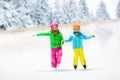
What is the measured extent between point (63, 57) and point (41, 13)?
8.9 inches

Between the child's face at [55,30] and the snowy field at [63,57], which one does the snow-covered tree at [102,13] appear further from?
the child's face at [55,30]

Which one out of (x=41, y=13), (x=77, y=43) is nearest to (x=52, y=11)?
(x=41, y=13)

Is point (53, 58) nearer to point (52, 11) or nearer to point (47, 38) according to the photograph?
point (47, 38)

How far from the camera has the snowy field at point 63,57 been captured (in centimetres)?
210

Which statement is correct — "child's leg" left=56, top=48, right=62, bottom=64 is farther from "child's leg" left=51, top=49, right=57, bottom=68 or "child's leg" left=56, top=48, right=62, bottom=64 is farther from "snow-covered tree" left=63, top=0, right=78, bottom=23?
"snow-covered tree" left=63, top=0, right=78, bottom=23

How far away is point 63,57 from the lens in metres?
2.12

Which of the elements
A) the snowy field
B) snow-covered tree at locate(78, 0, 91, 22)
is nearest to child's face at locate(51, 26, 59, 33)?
the snowy field

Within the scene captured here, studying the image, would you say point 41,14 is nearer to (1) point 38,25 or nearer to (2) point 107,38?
(1) point 38,25

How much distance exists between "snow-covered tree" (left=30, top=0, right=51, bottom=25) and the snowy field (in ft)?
0.14

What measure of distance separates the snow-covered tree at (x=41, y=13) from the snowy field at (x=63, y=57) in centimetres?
4

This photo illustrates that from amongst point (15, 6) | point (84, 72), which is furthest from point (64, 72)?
point (15, 6)

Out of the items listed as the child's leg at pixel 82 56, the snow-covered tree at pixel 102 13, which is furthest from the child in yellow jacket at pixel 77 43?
the snow-covered tree at pixel 102 13

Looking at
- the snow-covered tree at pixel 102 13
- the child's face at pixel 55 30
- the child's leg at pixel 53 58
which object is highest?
the snow-covered tree at pixel 102 13

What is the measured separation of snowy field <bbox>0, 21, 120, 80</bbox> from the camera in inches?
82.5
